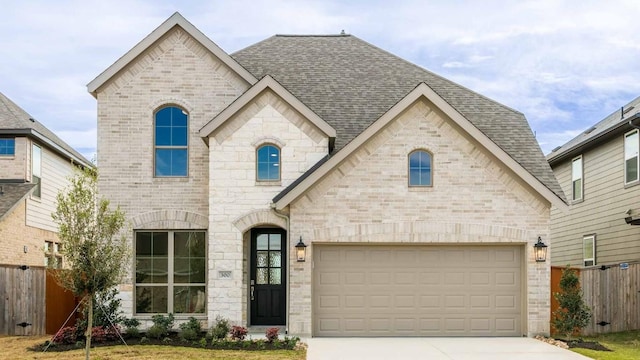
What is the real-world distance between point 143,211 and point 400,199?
21.4 feet

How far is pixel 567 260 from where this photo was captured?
2888 cm

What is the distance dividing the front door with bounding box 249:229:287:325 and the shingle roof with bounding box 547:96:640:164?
10.9 m

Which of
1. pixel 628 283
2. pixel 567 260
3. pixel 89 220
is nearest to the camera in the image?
pixel 89 220

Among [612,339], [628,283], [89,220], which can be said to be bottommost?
[612,339]

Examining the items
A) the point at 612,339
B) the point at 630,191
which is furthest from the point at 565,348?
the point at 630,191

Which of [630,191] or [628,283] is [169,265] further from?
[630,191]

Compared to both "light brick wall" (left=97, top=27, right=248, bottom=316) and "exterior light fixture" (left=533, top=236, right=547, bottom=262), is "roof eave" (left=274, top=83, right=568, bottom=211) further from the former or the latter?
"light brick wall" (left=97, top=27, right=248, bottom=316)

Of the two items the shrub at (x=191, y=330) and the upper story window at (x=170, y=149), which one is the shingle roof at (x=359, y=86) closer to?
the upper story window at (x=170, y=149)

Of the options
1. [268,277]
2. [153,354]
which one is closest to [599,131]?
[268,277]

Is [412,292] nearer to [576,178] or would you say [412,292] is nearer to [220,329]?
[220,329]

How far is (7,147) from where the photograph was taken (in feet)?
85.0

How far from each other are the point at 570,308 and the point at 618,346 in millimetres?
1314

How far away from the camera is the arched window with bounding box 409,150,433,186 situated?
1881cm

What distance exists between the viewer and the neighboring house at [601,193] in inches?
911
